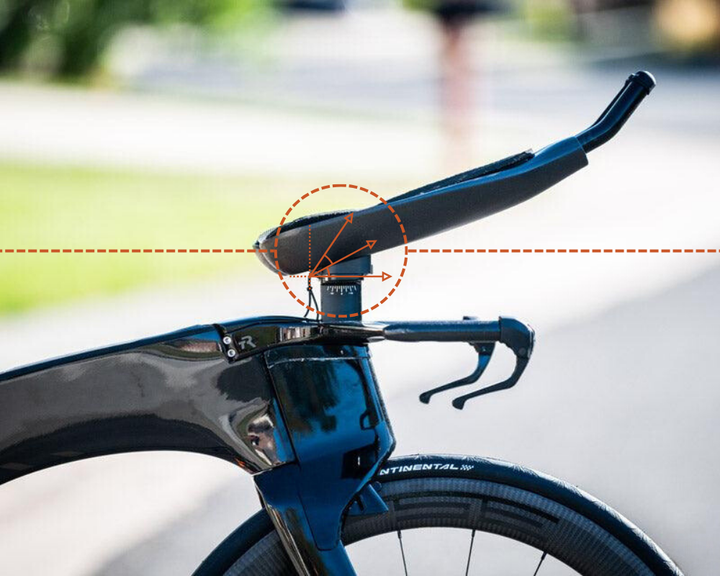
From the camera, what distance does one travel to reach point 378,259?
7969 millimetres

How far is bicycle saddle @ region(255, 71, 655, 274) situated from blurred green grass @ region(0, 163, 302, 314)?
555cm

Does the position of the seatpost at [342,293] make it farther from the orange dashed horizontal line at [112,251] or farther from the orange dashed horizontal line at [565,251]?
the orange dashed horizontal line at [112,251]

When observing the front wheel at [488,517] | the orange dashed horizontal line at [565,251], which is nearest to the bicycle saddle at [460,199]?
the front wheel at [488,517]

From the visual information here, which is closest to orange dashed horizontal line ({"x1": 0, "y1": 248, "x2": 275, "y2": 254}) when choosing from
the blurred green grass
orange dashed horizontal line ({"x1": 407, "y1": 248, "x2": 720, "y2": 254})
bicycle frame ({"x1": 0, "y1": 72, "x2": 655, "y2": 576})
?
the blurred green grass

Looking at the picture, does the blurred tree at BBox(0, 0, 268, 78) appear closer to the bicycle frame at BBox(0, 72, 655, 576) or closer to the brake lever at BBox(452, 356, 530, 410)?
the bicycle frame at BBox(0, 72, 655, 576)

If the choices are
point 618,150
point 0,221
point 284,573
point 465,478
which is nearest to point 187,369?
point 284,573

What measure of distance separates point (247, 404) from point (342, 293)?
23cm

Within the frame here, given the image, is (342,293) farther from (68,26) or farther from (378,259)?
(68,26)

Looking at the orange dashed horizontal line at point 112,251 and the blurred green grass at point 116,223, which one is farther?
the orange dashed horizontal line at point 112,251

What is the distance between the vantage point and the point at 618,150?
15867 millimetres

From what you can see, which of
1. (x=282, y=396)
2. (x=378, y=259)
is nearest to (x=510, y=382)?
(x=282, y=396)

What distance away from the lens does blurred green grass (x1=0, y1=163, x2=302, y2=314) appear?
7.90 m

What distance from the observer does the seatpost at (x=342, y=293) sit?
5.77ft

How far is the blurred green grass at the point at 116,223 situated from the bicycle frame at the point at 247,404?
5.35 metres
